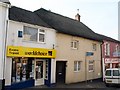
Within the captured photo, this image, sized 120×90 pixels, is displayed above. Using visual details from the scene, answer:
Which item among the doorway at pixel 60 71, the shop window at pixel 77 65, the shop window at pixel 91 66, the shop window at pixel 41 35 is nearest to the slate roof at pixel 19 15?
the shop window at pixel 41 35

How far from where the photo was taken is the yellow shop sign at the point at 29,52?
16359 mm

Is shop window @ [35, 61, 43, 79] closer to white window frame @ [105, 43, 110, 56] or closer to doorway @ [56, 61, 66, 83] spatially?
doorway @ [56, 61, 66, 83]

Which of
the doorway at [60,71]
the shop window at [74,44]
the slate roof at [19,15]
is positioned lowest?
the doorway at [60,71]

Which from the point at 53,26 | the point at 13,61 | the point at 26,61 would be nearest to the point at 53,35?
the point at 53,26

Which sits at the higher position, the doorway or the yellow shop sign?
the yellow shop sign

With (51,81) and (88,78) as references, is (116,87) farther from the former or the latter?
(51,81)


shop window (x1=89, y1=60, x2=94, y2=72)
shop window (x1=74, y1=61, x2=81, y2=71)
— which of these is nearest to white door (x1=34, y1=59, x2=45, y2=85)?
shop window (x1=74, y1=61, x2=81, y2=71)

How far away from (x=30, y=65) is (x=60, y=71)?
3.99m

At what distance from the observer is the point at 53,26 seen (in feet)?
70.6

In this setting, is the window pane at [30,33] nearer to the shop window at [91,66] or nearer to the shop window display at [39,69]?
the shop window display at [39,69]

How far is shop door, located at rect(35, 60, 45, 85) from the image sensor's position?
19.5 m

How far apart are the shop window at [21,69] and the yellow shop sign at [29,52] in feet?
3.31

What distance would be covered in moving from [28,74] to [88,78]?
9.31 meters

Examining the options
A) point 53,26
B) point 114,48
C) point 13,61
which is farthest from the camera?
point 114,48
